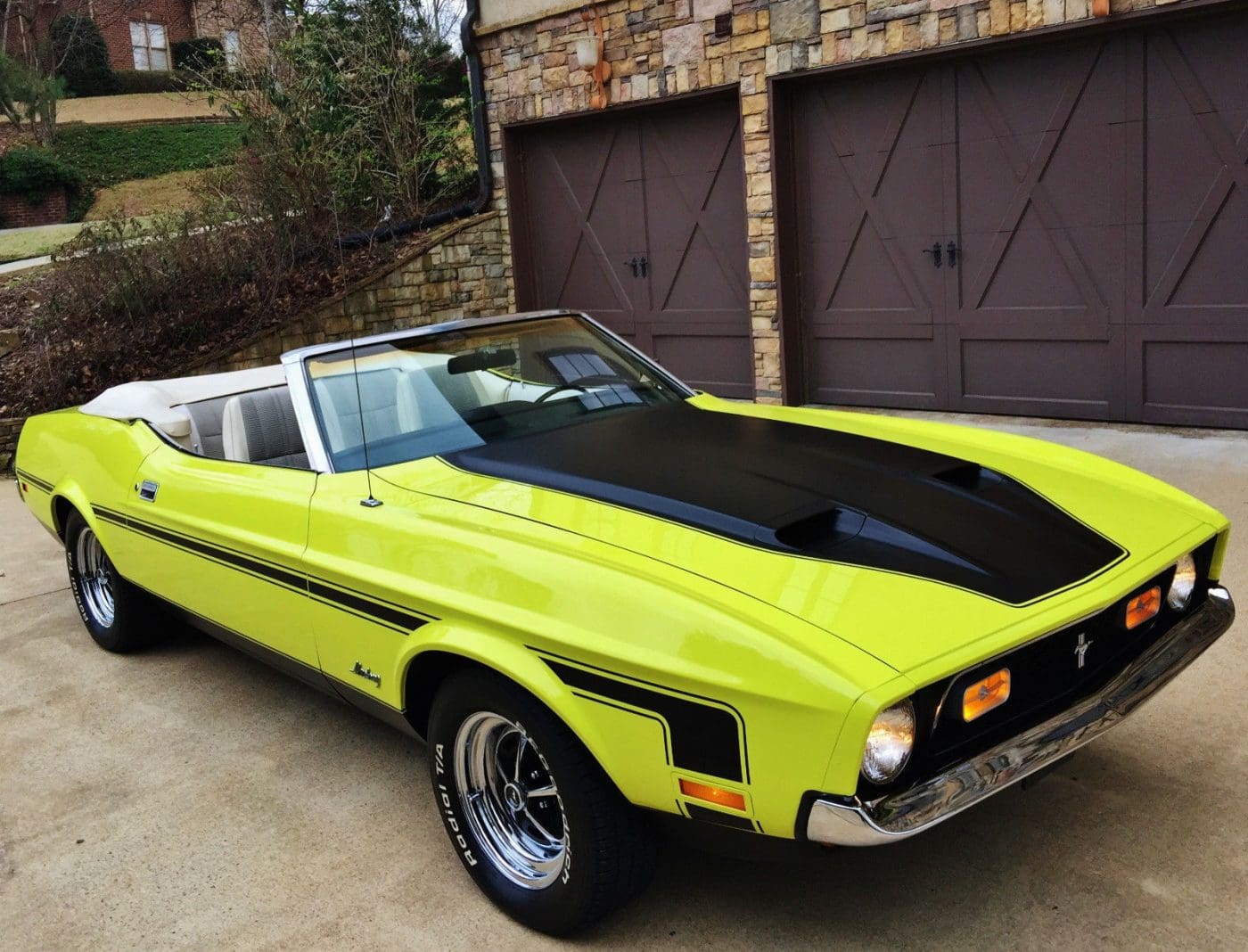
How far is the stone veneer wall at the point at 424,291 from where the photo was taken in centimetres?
1060

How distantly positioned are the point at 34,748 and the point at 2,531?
3.80 meters

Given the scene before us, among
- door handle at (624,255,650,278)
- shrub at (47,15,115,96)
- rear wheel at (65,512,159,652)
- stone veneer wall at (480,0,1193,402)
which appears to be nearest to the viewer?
rear wheel at (65,512,159,652)

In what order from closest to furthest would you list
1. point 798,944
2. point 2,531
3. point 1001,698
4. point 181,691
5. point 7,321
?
1. point 1001,698
2. point 798,944
3. point 181,691
4. point 2,531
5. point 7,321

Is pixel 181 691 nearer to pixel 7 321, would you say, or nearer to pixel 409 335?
pixel 409 335

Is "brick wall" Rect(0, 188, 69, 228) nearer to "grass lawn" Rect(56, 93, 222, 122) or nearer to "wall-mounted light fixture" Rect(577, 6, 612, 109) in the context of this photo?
"grass lawn" Rect(56, 93, 222, 122)

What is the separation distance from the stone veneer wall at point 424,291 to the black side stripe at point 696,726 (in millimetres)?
8616

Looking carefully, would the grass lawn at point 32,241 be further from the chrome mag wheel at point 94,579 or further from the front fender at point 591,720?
the front fender at point 591,720

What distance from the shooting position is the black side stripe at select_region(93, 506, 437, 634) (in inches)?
115

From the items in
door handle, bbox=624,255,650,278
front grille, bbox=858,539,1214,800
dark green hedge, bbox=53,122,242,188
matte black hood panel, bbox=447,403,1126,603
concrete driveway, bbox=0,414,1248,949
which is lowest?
concrete driveway, bbox=0,414,1248,949

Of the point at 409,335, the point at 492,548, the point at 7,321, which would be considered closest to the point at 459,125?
the point at 7,321

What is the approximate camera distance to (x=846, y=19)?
26.2 feet

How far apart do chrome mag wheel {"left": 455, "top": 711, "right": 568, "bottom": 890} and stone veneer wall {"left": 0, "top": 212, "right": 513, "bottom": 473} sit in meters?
8.11

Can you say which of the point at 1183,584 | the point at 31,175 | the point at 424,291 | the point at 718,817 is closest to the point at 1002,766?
the point at 718,817

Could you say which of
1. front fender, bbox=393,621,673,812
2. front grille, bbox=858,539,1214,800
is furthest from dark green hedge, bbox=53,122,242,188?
front grille, bbox=858,539,1214,800
